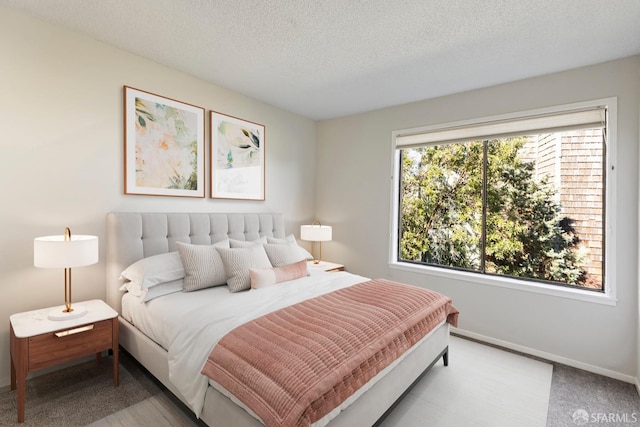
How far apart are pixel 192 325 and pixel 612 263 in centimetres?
335

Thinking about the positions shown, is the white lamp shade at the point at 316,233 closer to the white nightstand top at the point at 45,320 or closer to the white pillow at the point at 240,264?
the white pillow at the point at 240,264

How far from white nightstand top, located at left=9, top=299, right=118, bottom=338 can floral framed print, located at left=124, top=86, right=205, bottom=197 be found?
3.33 ft

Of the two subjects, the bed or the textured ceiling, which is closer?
the bed

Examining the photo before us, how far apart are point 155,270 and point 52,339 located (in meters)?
0.71

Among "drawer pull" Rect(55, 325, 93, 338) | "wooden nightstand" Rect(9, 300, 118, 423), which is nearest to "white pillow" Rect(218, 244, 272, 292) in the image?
"wooden nightstand" Rect(9, 300, 118, 423)

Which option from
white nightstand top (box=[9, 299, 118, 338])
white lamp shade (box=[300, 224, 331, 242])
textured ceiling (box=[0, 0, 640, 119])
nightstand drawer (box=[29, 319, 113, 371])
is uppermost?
textured ceiling (box=[0, 0, 640, 119])

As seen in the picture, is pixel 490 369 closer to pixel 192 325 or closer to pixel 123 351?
pixel 192 325

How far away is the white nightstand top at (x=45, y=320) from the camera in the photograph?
6.15 ft

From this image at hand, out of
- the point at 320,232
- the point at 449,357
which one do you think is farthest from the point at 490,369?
the point at 320,232

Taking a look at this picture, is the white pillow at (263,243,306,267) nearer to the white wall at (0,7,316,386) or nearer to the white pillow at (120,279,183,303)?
the white pillow at (120,279,183,303)

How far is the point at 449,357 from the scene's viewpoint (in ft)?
9.30

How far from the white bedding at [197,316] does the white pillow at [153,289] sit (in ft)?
0.15

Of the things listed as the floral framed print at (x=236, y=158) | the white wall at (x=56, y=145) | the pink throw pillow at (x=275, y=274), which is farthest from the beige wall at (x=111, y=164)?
the pink throw pillow at (x=275, y=274)

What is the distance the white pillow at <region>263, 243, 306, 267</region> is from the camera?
117 inches
